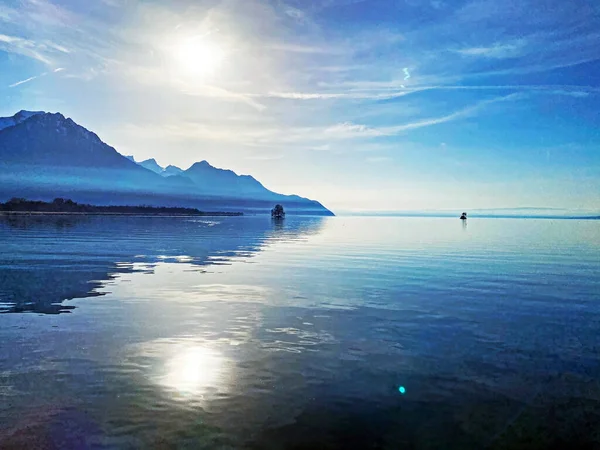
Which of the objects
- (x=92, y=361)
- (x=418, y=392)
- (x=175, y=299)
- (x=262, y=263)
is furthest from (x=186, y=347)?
(x=262, y=263)

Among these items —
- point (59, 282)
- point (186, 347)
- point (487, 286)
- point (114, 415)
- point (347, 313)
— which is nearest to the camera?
point (114, 415)

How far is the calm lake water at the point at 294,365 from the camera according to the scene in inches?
420

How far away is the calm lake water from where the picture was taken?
10664mm

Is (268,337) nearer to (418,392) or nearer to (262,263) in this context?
(418,392)

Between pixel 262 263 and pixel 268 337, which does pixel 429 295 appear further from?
pixel 262 263

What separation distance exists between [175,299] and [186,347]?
9.52 m

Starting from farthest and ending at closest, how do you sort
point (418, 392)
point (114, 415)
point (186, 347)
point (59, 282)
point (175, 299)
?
point (59, 282) < point (175, 299) < point (186, 347) < point (418, 392) < point (114, 415)

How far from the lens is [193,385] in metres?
13.2

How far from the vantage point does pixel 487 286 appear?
32594mm

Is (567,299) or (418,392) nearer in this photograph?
(418,392)

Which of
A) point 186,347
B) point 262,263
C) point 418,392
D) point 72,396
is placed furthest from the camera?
point 262,263

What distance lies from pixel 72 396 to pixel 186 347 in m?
4.80

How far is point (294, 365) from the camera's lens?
15.0m

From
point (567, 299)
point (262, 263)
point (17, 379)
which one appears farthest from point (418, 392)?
point (262, 263)
